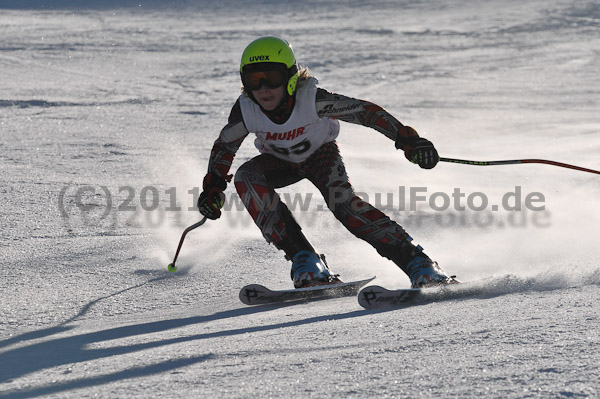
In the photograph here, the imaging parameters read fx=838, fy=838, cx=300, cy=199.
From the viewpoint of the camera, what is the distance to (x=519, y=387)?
235cm

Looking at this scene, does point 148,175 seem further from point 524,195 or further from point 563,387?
point 563,387

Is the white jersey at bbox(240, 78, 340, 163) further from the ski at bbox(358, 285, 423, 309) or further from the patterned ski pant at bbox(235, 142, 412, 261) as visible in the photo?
the ski at bbox(358, 285, 423, 309)

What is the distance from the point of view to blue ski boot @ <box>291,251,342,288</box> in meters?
4.23

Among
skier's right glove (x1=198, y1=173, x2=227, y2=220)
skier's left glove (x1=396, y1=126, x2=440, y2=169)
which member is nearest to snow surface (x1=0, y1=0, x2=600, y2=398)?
skier's right glove (x1=198, y1=173, x2=227, y2=220)

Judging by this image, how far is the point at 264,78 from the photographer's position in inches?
165

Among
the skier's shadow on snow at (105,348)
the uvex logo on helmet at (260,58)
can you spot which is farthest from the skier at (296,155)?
the skier's shadow on snow at (105,348)

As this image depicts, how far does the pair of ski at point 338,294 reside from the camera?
12.2 feet

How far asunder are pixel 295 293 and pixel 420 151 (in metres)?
0.94

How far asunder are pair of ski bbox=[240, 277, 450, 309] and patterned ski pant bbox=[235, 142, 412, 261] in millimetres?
261

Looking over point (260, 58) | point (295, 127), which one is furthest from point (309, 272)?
point (260, 58)

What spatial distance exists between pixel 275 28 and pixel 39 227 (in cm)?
1170

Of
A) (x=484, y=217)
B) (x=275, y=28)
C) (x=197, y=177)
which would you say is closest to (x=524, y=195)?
(x=484, y=217)

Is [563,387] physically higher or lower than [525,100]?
lower

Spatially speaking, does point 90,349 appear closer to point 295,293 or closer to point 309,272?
point 295,293
